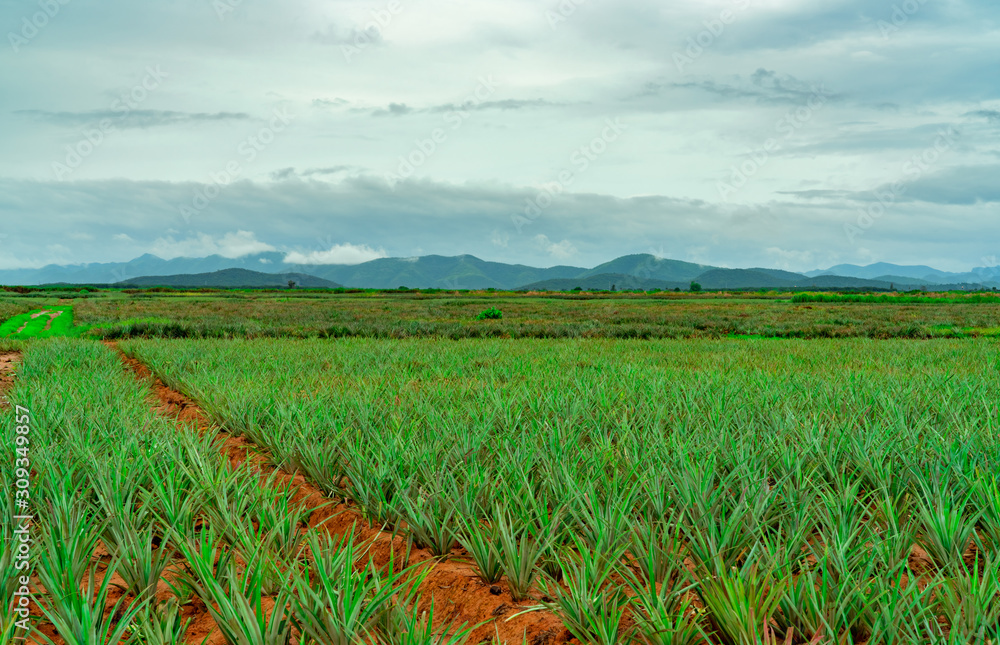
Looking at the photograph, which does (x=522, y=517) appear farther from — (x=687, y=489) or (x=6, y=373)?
(x=6, y=373)

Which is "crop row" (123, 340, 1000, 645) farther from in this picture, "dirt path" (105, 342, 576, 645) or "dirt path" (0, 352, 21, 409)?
"dirt path" (0, 352, 21, 409)

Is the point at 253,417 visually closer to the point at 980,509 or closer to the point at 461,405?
the point at 461,405

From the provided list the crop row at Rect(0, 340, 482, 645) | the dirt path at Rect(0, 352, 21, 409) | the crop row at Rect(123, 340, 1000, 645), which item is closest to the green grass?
the dirt path at Rect(0, 352, 21, 409)

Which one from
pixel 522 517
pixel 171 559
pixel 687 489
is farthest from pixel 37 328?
pixel 687 489

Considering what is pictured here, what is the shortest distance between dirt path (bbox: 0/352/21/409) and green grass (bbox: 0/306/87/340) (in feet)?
25.7

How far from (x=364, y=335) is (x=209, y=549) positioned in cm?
2037

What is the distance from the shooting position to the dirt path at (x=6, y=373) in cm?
783

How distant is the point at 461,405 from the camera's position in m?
Result: 6.46

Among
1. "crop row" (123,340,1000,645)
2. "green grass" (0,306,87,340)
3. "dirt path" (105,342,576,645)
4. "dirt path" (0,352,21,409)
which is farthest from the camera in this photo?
"green grass" (0,306,87,340)

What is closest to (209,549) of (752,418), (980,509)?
(980,509)

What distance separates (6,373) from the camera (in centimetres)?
1121

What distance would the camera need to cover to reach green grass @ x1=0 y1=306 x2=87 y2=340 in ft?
76.0

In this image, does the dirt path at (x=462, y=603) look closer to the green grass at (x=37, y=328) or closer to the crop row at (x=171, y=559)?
the crop row at (x=171, y=559)

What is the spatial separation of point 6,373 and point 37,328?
2002 cm
